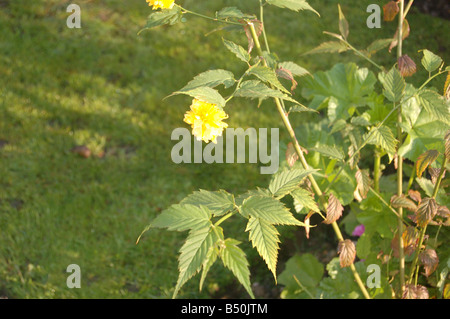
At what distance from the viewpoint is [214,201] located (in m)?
1.20

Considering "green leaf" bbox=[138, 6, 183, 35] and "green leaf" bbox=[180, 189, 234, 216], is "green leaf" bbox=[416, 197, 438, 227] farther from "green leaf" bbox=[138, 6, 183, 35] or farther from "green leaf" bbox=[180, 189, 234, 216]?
"green leaf" bbox=[138, 6, 183, 35]

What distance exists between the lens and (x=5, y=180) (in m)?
2.95

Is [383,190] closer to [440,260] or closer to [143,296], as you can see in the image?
[440,260]

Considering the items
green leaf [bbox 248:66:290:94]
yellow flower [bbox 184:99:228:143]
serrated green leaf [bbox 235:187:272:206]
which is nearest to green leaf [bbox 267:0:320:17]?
green leaf [bbox 248:66:290:94]

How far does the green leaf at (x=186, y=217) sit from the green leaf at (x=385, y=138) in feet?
1.94

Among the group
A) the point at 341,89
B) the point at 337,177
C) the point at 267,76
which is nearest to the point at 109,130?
the point at 341,89

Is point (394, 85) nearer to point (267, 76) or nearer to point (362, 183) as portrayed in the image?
point (362, 183)

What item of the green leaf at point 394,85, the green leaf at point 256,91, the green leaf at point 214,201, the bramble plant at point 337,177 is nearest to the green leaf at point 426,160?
the bramble plant at point 337,177

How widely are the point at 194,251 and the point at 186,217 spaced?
9 centimetres

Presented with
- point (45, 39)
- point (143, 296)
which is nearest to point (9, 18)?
point (45, 39)

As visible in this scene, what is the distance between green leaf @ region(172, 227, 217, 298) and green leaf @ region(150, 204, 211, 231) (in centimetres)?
2

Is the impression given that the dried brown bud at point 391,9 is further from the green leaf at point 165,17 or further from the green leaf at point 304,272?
the green leaf at point 304,272

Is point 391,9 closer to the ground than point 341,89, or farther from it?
farther from it
